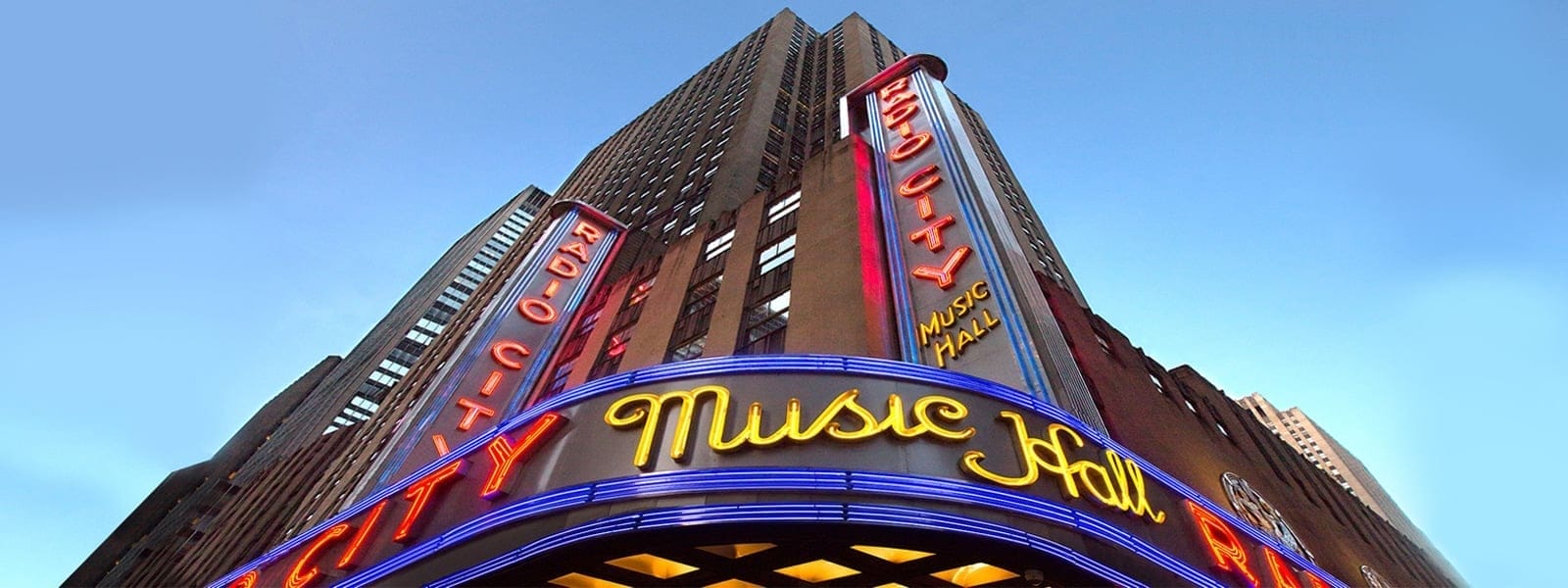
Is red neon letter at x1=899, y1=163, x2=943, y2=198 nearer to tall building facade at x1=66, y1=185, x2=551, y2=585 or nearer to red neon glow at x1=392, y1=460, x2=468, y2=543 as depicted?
red neon glow at x1=392, y1=460, x2=468, y2=543

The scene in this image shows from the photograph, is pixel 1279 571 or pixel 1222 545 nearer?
pixel 1222 545

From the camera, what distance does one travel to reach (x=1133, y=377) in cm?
2480

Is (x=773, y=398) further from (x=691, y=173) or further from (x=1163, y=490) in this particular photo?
(x=691, y=173)

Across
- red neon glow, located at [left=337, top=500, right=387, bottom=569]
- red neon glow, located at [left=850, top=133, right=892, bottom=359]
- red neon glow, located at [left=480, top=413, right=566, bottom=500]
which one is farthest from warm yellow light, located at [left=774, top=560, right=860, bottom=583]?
A: red neon glow, located at [left=850, top=133, right=892, bottom=359]

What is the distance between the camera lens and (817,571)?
1177cm

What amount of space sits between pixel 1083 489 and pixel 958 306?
25.5 feet

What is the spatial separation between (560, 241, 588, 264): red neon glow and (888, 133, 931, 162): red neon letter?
13.1m

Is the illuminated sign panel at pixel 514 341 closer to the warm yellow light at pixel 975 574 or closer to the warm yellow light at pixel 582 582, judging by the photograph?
the warm yellow light at pixel 582 582

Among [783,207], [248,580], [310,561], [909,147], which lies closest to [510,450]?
[310,561]

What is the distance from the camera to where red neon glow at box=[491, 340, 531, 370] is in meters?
24.7

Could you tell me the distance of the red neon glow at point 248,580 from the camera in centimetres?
1521

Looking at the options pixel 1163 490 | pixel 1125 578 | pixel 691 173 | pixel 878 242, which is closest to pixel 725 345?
pixel 878 242

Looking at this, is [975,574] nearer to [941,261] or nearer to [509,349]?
[941,261]

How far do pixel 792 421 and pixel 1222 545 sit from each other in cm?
737
